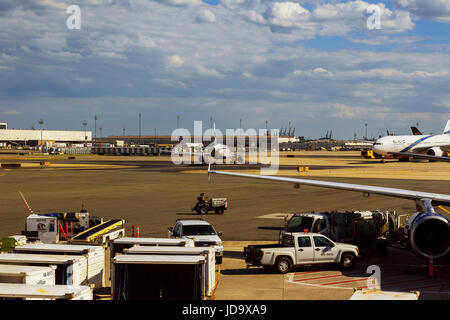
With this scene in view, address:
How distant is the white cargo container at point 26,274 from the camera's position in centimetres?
1351

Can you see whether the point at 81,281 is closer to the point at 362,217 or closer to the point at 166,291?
the point at 166,291

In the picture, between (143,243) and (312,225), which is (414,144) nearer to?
(312,225)

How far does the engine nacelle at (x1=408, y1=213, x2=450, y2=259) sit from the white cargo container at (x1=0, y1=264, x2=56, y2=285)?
13.1 meters

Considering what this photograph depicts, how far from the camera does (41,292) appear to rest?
37.1 ft

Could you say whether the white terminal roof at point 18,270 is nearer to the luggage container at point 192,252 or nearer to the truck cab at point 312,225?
the luggage container at point 192,252

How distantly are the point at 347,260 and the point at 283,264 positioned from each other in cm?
298

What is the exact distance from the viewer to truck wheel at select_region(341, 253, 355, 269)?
72.2 feet

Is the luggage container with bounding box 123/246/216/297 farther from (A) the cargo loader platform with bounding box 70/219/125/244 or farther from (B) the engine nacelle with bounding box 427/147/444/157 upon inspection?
(B) the engine nacelle with bounding box 427/147/444/157

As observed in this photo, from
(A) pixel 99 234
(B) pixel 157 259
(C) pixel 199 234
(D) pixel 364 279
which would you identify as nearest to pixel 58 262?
(B) pixel 157 259

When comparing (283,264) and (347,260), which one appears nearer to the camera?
(283,264)
